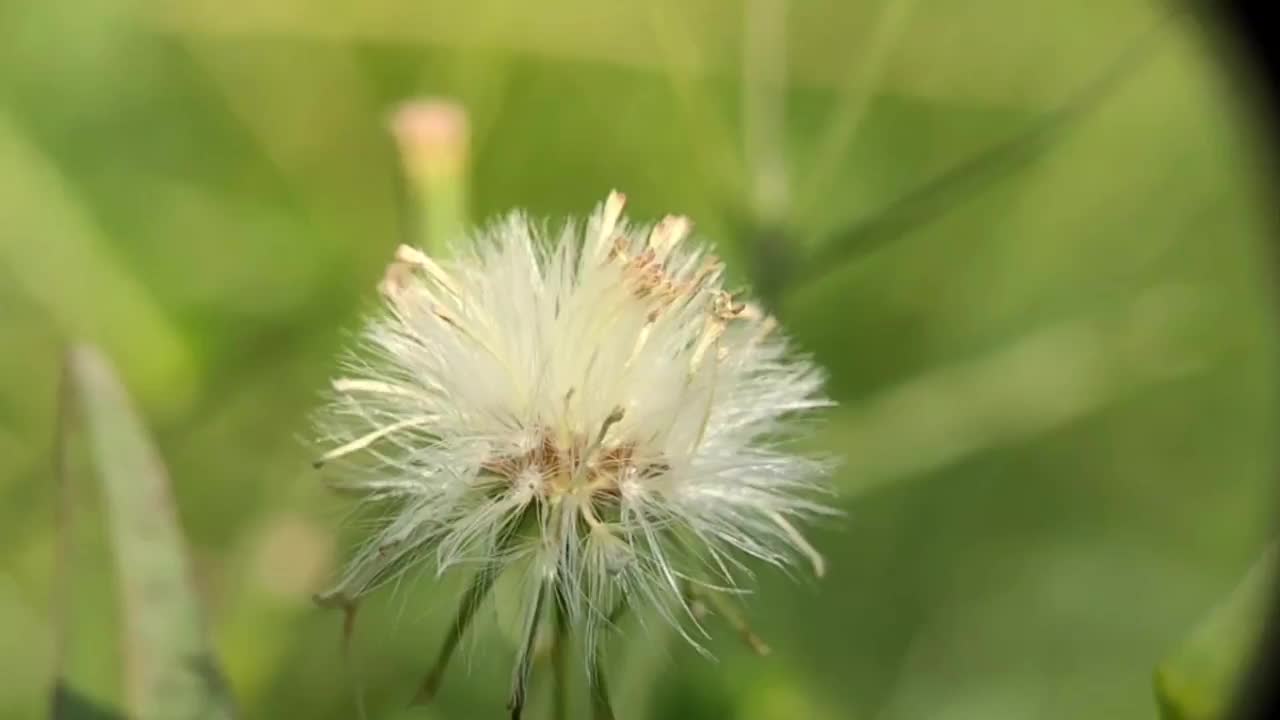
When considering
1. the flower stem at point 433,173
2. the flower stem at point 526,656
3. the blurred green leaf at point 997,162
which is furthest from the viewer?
the blurred green leaf at point 997,162

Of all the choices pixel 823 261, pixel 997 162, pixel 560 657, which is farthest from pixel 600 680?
pixel 997 162

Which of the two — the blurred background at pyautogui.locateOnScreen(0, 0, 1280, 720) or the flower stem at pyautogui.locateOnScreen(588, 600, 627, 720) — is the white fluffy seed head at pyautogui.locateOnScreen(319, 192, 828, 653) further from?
the blurred background at pyautogui.locateOnScreen(0, 0, 1280, 720)

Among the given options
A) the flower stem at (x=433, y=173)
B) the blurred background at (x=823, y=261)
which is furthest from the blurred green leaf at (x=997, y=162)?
the flower stem at (x=433, y=173)

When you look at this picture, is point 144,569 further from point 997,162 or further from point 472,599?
point 997,162

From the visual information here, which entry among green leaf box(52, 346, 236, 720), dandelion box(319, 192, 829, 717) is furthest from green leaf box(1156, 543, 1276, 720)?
green leaf box(52, 346, 236, 720)

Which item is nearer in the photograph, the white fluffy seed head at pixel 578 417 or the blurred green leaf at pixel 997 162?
the white fluffy seed head at pixel 578 417

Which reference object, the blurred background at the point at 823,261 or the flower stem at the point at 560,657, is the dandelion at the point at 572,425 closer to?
the flower stem at the point at 560,657

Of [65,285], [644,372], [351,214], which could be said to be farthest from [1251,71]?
[65,285]
